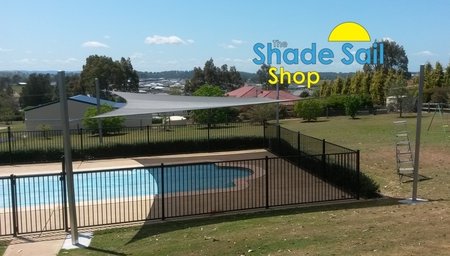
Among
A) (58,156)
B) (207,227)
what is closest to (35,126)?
(58,156)

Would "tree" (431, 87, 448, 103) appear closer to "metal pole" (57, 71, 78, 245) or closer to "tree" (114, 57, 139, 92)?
"metal pole" (57, 71, 78, 245)

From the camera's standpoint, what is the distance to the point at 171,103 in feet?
45.7

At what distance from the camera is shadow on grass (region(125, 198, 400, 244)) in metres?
9.01

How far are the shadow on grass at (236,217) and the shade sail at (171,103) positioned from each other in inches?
130

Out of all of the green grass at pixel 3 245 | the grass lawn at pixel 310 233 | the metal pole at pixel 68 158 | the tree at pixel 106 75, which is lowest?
the green grass at pixel 3 245

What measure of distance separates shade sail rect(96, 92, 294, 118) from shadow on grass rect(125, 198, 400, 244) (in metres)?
3.31

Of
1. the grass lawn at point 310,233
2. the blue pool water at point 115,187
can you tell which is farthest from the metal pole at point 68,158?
the blue pool water at point 115,187

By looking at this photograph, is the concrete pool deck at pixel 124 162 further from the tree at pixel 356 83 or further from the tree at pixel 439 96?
the tree at pixel 356 83

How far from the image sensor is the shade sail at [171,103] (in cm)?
1277

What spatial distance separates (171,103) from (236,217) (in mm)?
5101

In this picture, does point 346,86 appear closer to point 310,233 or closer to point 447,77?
point 447,77

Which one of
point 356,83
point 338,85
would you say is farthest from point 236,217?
→ point 338,85

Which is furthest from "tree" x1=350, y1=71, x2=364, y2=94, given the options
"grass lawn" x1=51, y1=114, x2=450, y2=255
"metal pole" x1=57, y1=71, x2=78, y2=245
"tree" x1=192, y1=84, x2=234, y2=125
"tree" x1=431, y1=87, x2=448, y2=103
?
"metal pole" x1=57, y1=71, x2=78, y2=245

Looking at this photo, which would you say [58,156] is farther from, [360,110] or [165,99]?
[360,110]
